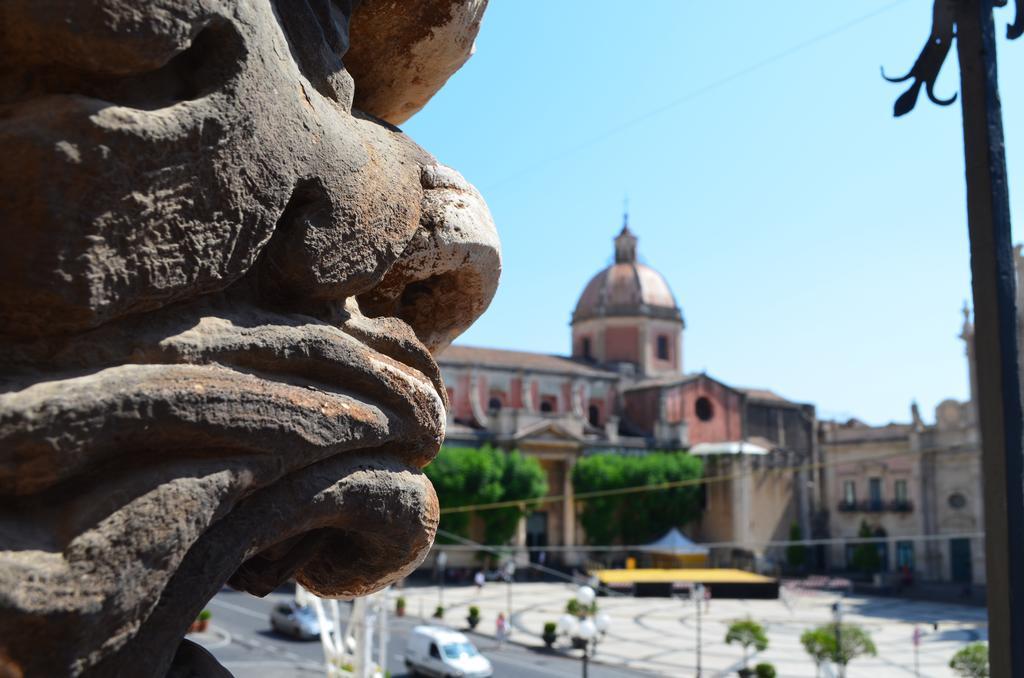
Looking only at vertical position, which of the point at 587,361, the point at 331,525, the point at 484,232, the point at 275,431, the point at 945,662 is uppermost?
the point at 587,361

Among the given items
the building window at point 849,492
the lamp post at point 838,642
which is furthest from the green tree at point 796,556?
the lamp post at point 838,642

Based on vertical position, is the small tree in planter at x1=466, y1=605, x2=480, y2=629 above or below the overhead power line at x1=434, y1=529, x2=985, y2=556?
below

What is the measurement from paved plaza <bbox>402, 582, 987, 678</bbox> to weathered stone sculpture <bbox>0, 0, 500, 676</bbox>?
1726 centimetres

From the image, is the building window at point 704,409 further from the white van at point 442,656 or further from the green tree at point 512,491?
the white van at point 442,656

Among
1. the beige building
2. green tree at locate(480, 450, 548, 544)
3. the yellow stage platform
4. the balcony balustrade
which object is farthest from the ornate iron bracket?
the balcony balustrade

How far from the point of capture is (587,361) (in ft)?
151

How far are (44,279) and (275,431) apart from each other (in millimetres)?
462

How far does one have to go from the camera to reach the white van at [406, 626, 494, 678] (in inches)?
654

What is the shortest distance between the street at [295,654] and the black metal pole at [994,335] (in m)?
14.2

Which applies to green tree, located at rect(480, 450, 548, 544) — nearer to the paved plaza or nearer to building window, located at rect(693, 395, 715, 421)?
the paved plaza

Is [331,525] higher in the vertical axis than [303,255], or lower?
lower

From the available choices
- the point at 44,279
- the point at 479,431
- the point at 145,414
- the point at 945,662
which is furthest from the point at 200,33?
the point at 479,431

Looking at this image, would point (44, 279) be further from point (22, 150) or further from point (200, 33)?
point (200, 33)

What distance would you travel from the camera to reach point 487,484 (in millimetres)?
33312
